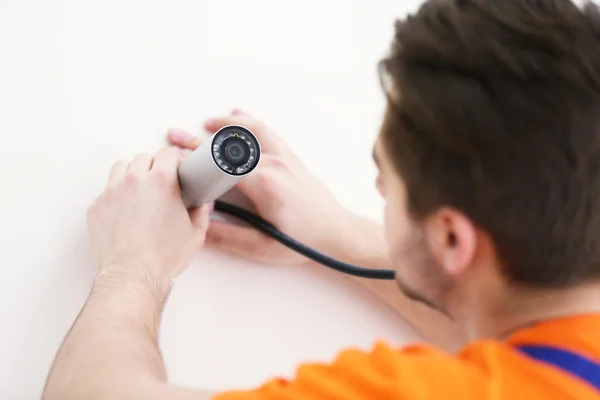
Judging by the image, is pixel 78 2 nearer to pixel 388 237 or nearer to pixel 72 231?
pixel 72 231

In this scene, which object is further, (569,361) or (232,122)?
(232,122)

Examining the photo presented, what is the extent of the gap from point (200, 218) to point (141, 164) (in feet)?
0.29

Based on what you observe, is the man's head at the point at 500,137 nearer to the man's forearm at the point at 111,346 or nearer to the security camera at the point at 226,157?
the security camera at the point at 226,157

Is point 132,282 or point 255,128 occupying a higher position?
point 255,128

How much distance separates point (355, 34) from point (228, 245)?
0.39 metres

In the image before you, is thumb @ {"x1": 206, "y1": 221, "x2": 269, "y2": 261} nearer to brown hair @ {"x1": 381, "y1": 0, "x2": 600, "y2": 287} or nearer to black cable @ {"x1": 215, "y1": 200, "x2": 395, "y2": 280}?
black cable @ {"x1": 215, "y1": 200, "x2": 395, "y2": 280}

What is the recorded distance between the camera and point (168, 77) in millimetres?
709

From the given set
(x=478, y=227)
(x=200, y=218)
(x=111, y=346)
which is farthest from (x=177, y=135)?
(x=478, y=227)

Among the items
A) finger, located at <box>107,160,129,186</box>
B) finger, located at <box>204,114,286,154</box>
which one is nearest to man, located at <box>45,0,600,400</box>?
Answer: finger, located at <box>107,160,129,186</box>

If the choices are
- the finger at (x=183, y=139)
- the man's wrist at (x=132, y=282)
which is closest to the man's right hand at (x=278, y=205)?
the finger at (x=183, y=139)

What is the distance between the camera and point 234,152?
21.7 inches

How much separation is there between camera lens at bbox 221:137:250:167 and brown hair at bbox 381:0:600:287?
151 millimetres

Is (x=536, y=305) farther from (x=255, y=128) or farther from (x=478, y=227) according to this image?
(x=255, y=128)

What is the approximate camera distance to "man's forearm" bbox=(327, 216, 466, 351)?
0.76 meters
